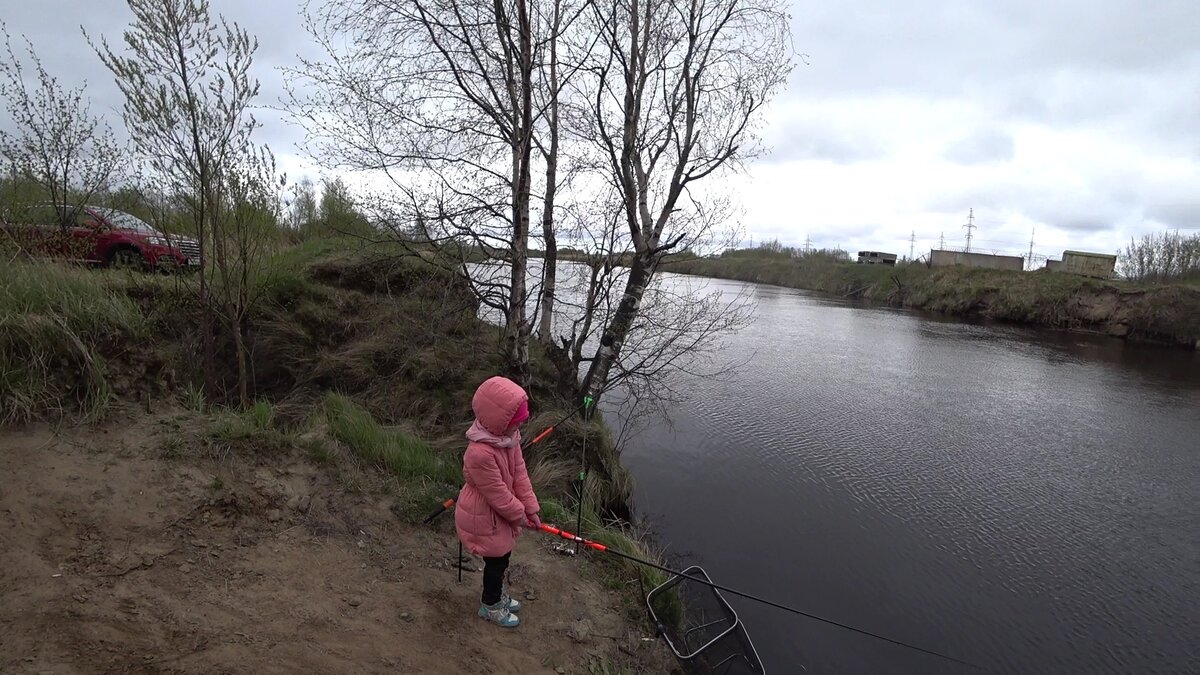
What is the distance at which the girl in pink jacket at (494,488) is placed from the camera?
3.50 m

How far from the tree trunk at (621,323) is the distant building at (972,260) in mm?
36822

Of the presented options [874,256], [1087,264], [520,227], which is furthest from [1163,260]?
[520,227]

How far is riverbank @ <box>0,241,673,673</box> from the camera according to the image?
3.00 meters

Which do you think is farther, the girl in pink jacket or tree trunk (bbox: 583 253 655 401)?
tree trunk (bbox: 583 253 655 401)

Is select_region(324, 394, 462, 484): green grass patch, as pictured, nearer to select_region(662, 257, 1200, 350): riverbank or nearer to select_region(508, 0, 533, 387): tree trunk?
select_region(508, 0, 533, 387): tree trunk

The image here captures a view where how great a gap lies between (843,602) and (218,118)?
7616mm

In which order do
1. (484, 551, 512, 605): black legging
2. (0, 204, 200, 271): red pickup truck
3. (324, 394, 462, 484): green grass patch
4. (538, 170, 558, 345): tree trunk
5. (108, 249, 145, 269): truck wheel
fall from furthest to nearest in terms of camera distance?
1. (538, 170, 558, 345): tree trunk
2. (108, 249, 145, 269): truck wheel
3. (0, 204, 200, 271): red pickup truck
4. (324, 394, 462, 484): green grass patch
5. (484, 551, 512, 605): black legging

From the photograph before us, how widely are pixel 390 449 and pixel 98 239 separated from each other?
561 cm

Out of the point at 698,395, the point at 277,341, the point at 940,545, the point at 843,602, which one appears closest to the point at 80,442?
the point at 277,341

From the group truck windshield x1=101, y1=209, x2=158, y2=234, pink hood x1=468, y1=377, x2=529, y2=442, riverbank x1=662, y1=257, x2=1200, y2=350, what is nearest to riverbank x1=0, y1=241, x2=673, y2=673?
pink hood x1=468, y1=377, x2=529, y2=442

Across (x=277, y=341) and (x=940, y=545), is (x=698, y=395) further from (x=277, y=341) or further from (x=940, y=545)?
(x=277, y=341)

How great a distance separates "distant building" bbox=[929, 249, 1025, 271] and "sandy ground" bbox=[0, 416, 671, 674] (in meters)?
40.9

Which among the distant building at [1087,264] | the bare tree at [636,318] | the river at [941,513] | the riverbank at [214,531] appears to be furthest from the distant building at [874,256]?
the riverbank at [214,531]

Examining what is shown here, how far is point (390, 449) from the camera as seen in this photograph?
5500 mm
